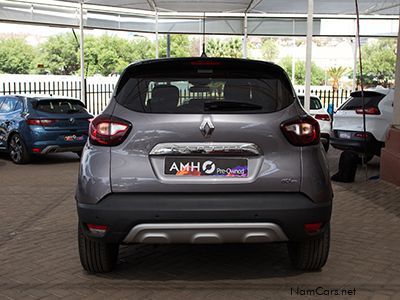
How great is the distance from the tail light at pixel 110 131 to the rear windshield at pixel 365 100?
7.23 meters

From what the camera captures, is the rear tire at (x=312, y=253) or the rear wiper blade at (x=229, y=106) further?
the rear tire at (x=312, y=253)

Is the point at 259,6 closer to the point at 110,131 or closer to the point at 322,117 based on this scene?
the point at 322,117

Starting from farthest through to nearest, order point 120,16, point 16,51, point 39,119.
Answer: point 16,51, point 120,16, point 39,119

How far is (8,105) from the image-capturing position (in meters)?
11.5

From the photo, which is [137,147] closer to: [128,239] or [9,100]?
[128,239]

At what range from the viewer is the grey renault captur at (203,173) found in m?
3.51

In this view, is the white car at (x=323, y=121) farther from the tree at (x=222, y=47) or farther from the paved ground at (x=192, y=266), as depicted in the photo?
the tree at (x=222, y=47)

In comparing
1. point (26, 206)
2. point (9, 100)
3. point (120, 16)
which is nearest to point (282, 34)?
point (120, 16)

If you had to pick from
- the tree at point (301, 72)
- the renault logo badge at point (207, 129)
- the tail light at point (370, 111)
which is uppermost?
the tree at point (301, 72)

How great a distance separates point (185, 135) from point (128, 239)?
833mm

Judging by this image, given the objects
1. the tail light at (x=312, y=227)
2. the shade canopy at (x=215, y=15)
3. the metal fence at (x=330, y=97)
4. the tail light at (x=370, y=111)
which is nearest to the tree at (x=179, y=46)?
the metal fence at (x=330, y=97)

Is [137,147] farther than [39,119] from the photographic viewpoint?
No

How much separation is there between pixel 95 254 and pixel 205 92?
1.55 metres

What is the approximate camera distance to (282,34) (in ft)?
76.5
